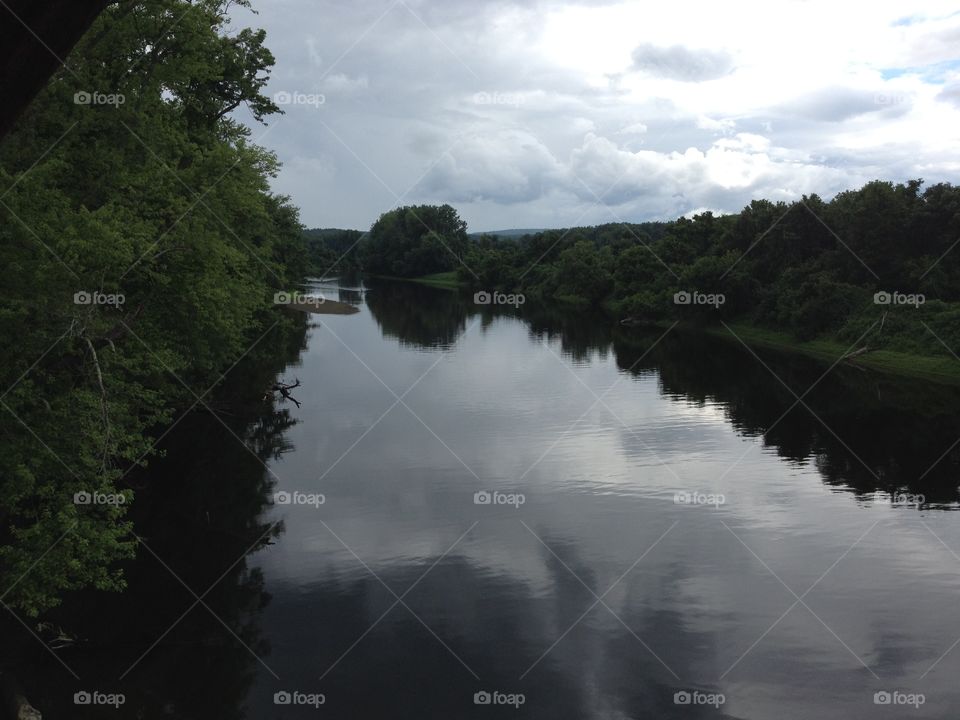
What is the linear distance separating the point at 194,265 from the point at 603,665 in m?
17.2

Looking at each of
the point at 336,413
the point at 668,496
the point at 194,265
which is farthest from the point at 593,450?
the point at 194,265

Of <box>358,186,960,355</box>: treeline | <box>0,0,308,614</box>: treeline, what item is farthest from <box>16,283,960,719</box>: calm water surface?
<box>358,186,960,355</box>: treeline

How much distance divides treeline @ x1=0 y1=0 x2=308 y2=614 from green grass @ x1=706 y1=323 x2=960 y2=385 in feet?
161

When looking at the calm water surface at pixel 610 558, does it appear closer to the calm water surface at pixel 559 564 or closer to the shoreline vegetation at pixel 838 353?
the calm water surface at pixel 559 564

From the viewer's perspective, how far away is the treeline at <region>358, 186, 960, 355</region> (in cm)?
6769

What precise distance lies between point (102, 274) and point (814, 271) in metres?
71.7

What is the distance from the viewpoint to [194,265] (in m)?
25.8

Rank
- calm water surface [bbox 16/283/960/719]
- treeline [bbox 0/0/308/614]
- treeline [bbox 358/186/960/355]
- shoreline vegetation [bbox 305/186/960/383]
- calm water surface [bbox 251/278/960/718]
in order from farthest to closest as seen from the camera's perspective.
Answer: treeline [bbox 358/186/960/355], shoreline vegetation [bbox 305/186/960/383], calm water surface [bbox 251/278/960/718], calm water surface [bbox 16/283/960/719], treeline [bbox 0/0/308/614]

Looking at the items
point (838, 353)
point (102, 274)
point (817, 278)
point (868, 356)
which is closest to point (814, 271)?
point (817, 278)

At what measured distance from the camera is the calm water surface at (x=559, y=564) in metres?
18.8

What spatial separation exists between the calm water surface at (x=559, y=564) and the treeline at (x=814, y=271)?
69.0 feet

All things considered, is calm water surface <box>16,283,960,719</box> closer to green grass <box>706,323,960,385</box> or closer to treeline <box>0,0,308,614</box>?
treeline <box>0,0,308,614</box>

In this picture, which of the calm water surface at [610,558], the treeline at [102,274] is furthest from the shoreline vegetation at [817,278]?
the treeline at [102,274]

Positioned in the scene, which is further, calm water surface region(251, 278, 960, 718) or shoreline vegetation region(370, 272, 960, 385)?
shoreline vegetation region(370, 272, 960, 385)
